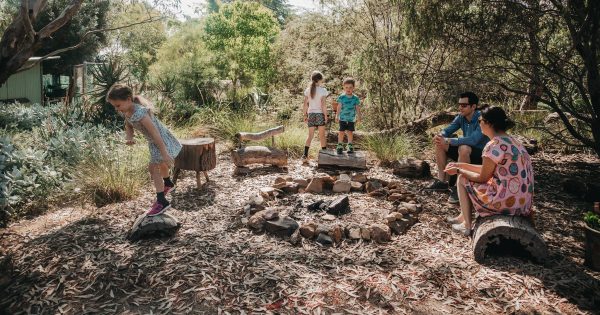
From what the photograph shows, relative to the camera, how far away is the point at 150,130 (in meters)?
4.00

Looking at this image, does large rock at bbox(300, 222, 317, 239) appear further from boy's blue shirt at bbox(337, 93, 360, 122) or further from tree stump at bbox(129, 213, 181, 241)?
boy's blue shirt at bbox(337, 93, 360, 122)

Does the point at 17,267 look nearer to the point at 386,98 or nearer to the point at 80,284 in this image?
the point at 80,284

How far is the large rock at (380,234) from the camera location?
384 cm

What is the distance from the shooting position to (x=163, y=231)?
3906 mm

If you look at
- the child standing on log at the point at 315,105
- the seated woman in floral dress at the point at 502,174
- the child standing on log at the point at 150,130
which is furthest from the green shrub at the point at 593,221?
the child standing on log at the point at 315,105

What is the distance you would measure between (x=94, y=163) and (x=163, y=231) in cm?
215

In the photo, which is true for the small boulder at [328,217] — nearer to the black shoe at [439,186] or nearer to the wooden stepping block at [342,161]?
the black shoe at [439,186]

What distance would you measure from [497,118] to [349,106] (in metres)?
3.53

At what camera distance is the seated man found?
4.79 metres

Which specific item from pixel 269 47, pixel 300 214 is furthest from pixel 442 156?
pixel 269 47

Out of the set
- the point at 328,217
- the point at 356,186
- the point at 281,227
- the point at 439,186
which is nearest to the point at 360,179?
the point at 356,186

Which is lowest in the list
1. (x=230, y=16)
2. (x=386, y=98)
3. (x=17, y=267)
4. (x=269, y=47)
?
(x=17, y=267)

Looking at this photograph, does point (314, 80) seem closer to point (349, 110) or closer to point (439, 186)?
point (349, 110)

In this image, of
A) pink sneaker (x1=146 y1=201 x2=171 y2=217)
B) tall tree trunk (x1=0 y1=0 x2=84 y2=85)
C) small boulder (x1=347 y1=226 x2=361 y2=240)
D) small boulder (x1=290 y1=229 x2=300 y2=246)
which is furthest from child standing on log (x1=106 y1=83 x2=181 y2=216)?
small boulder (x1=347 y1=226 x2=361 y2=240)
